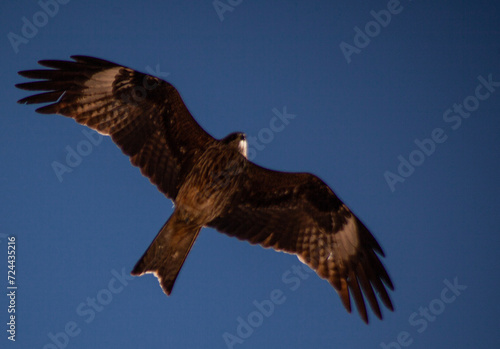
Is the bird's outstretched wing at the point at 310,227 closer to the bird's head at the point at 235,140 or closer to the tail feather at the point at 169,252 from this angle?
the bird's head at the point at 235,140

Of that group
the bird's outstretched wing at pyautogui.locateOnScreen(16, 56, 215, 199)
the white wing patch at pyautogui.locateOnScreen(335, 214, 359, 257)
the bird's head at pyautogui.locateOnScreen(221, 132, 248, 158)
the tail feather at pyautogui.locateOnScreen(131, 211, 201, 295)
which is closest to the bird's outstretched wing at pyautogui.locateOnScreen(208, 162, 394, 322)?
the white wing patch at pyautogui.locateOnScreen(335, 214, 359, 257)

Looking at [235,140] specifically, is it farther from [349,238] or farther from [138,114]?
[349,238]

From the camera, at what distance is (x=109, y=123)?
6.92 metres

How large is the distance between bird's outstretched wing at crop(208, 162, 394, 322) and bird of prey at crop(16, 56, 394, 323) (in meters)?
0.01

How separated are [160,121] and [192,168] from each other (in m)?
0.72

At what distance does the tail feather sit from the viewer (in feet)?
21.2

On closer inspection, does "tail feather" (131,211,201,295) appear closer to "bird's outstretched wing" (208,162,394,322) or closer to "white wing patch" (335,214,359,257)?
"bird's outstretched wing" (208,162,394,322)

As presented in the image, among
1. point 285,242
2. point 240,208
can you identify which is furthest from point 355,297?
point 240,208

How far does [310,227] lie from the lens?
7645mm

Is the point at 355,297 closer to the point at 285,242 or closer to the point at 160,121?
the point at 285,242

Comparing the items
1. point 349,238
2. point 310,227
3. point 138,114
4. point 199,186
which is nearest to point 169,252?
point 199,186

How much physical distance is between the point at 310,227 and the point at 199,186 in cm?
174

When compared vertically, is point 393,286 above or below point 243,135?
below

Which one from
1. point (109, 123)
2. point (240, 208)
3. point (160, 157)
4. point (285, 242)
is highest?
point (109, 123)
